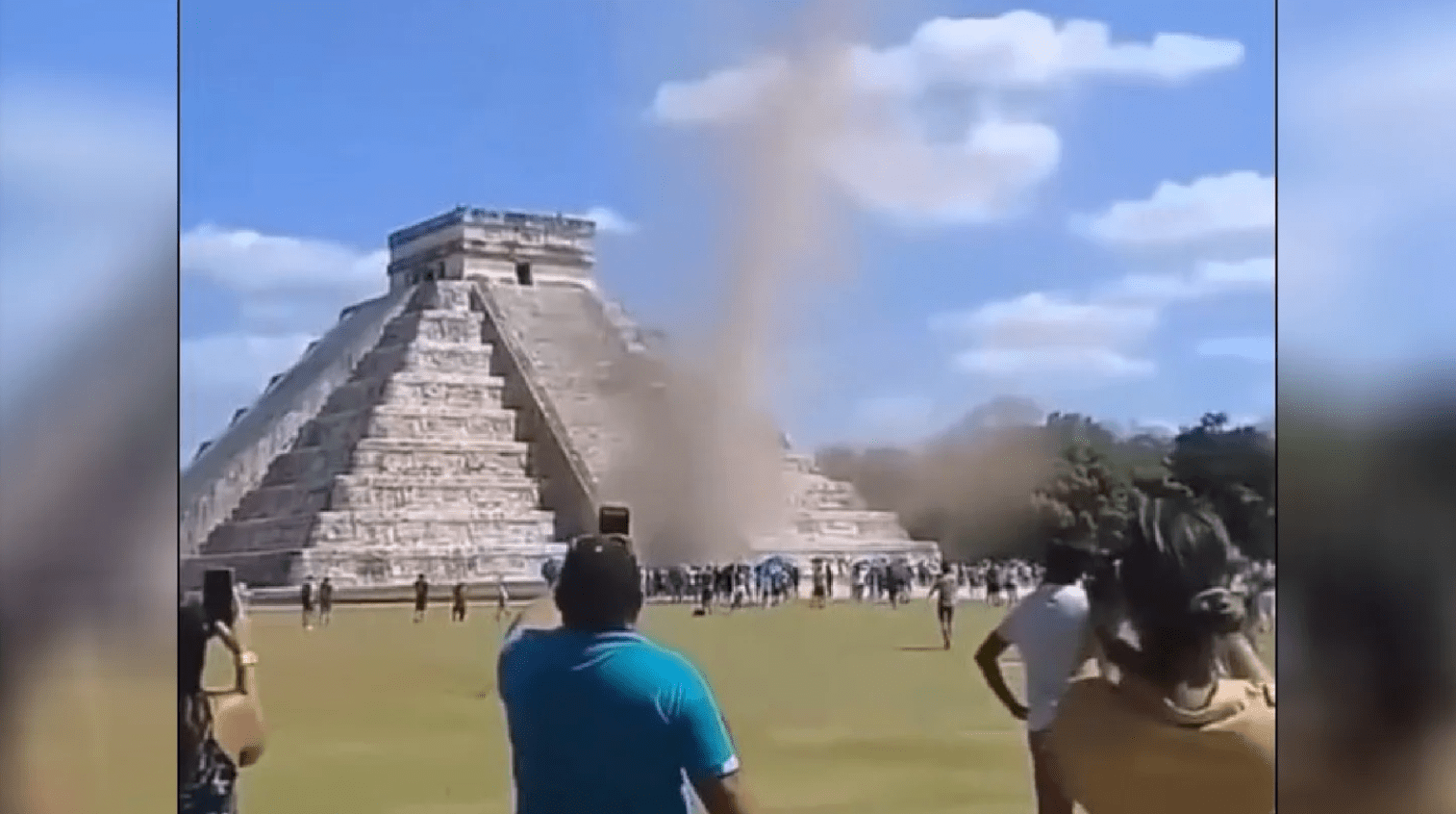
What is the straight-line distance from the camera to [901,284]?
3.20 m

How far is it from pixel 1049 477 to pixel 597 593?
2.60ft

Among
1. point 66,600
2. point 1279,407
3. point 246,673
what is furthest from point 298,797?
point 1279,407

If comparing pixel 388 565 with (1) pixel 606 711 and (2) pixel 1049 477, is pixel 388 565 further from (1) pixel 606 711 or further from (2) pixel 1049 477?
(2) pixel 1049 477

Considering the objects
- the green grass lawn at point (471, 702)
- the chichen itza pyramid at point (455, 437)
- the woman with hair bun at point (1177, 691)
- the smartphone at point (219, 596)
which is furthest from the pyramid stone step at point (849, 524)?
the smartphone at point (219, 596)

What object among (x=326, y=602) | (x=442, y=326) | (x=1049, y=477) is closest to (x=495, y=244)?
(x=442, y=326)

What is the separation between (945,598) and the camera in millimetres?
3221

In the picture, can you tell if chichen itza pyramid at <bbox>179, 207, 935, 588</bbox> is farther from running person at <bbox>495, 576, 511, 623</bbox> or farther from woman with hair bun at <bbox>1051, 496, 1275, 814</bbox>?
woman with hair bun at <bbox>1051, 496, 1275, 814</bbox>

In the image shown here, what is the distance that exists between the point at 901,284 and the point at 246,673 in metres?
1.27

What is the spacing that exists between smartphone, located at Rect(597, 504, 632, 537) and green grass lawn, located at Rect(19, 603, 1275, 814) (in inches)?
5.9

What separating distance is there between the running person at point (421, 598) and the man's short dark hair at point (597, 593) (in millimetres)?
219

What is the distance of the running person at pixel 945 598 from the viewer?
3207 millimetres

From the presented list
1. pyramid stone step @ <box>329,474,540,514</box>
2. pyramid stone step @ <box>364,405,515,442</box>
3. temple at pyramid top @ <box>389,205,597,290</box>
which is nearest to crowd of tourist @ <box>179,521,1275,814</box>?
pyramid stone step @ <box>329,474,540,514</box>

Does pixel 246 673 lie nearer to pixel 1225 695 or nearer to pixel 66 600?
pixel 66 600

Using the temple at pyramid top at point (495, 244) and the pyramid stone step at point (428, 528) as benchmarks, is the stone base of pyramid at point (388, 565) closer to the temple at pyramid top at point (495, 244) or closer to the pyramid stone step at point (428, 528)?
the pyramid stone step at point (428, 528)
